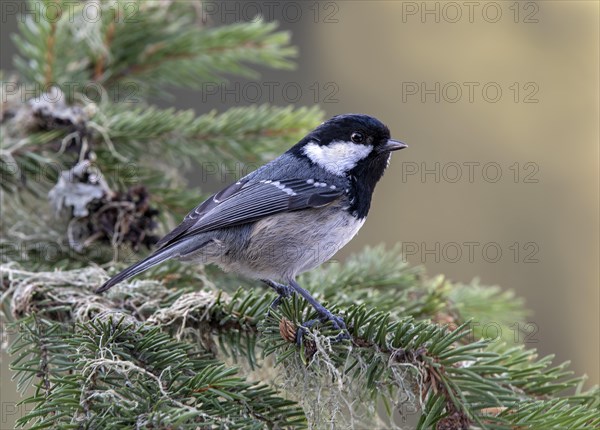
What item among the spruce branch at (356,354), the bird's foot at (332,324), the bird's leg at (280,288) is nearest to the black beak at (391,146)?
the bird's leg at (280,288)

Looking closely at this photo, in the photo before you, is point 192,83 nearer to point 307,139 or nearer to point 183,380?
point 307,139

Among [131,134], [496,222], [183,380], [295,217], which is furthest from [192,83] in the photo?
[496,222]

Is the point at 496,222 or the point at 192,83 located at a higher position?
the point at 192,83

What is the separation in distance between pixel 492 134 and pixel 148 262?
13.7 ft

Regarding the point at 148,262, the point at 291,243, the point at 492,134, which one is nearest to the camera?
the point at 148,262

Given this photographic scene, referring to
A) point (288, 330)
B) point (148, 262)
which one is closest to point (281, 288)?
point (148, 262)

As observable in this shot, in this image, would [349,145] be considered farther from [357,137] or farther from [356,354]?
[356,354]

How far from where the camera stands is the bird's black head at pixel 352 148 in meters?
2.15

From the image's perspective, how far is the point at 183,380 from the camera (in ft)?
4.12

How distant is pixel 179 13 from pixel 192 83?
0.87 feet

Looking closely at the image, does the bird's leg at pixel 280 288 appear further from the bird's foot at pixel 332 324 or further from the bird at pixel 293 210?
the bird's foot at pixel 332 324

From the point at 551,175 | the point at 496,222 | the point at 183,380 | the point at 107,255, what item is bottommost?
the point at 496,222

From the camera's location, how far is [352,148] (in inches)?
85.6

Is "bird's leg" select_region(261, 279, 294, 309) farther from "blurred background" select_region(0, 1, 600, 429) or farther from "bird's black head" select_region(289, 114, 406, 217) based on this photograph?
→ "blurred background" select_region(0, 1, 600, 429)
